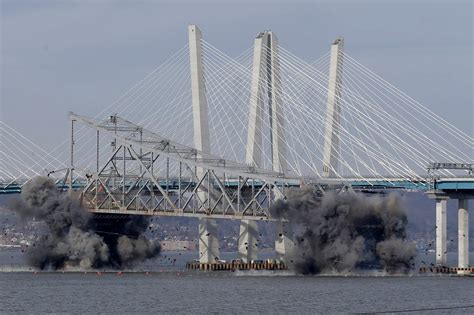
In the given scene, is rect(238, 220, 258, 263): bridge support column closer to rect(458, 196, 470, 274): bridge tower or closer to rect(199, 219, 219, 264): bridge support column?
rect(199, 219, 219, 264): bridge support column

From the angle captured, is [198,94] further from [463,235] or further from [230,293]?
[230,293]

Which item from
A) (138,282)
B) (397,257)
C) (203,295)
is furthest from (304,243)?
(203,295)

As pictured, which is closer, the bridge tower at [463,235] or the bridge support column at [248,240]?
the bridge tower at [463,235]

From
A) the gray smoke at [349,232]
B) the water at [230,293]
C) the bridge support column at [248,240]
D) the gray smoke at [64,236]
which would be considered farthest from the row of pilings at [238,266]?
the gray smoke at [349,232]

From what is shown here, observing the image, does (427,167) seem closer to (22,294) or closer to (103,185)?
(103,185)

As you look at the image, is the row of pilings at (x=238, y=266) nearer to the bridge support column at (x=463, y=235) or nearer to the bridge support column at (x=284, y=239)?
the bridge support column at (x=284, y=239)

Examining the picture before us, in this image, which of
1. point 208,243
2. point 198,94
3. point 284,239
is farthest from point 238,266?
point 198,94

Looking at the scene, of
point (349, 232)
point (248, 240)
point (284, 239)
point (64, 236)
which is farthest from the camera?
point (248, 240)
